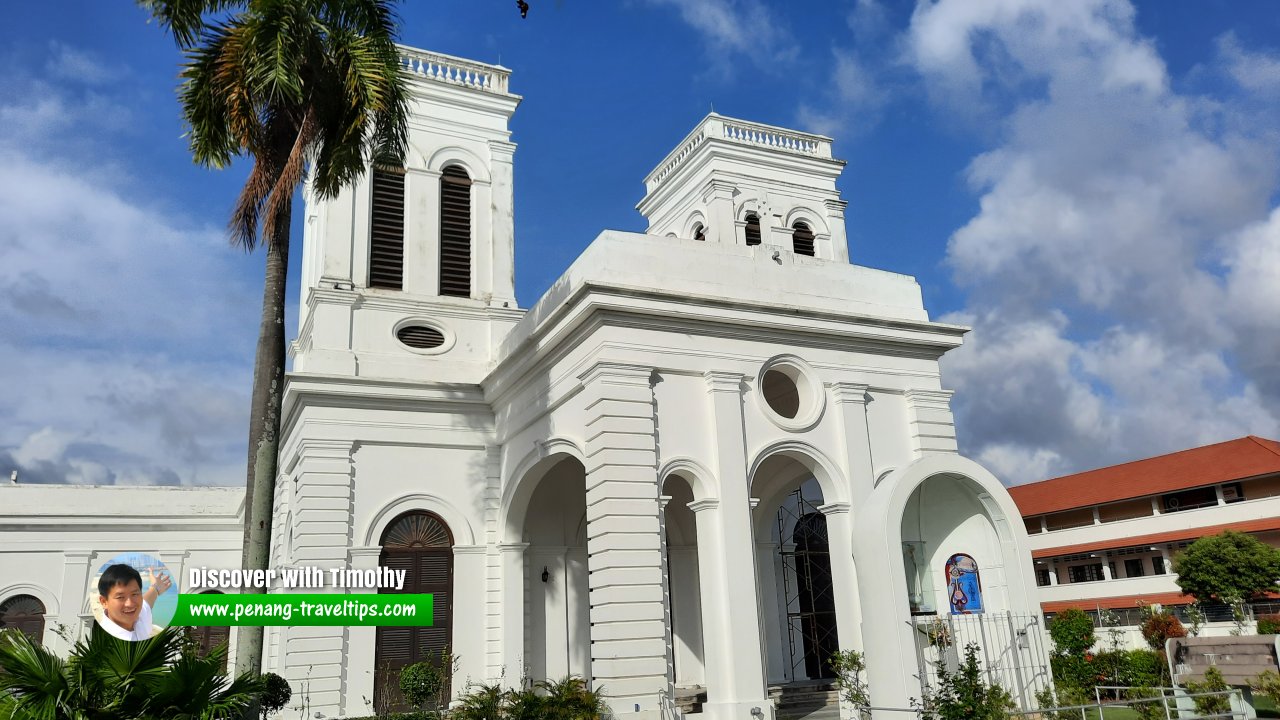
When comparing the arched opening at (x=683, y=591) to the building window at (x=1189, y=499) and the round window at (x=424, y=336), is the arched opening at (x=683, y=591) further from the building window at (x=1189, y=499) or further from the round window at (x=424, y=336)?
the building window at (x=1189, y=499)

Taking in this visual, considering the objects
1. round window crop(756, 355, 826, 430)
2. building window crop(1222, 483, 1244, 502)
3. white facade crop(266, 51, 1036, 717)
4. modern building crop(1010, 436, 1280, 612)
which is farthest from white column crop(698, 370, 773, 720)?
building window crop(1222, 483, 1244, 502)

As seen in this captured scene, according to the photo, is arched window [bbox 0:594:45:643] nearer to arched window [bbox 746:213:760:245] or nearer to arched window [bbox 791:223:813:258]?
arched window [bbox 746:213:760:245]

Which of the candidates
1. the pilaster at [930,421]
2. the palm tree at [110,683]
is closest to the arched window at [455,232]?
the pilaster at [930,421]

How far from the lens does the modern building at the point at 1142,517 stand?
117 ft

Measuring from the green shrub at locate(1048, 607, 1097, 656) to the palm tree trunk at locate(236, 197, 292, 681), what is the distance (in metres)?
12.3

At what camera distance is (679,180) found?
90.8ft

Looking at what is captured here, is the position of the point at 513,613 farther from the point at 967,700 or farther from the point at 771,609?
the point at 967,700

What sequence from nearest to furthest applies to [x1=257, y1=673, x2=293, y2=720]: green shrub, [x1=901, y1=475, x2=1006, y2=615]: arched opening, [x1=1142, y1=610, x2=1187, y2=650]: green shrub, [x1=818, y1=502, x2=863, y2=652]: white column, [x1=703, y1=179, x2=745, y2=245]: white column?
1. [x1=901, y1=475, x2=1006, y2=615]: arched opening
2. [x1=818, y1=502, x2=863, y2=652]: white column
3. [x1=257, y1=673, x2=293, y2=720]: green shrub
4. [x1=1142, y1=610, x2=1187, y2=650]: green shrub
5. [x1=703, y1=179, x2=745, y2=245]: white column

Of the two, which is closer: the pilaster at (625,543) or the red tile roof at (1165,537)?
the pilaster at (625,543)

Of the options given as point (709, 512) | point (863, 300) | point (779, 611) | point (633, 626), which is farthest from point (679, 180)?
point (633, 626)

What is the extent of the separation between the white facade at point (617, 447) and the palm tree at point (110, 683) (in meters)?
6.12

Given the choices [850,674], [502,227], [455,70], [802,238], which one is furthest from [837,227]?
[850,674]

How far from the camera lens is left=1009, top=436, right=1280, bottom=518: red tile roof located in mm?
36031

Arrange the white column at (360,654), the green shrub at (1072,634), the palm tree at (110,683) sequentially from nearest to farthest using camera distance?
the palm tree at (110,683) → the green shrub at (1072,634) → the white column at (360,654)
